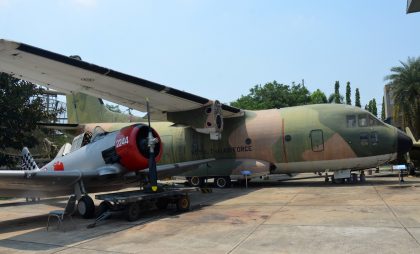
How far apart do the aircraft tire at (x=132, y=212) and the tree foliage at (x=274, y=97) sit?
141ft

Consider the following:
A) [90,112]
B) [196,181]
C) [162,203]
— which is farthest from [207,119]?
[90,112]

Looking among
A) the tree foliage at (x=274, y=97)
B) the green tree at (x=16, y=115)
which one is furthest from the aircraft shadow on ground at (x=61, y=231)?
the tree foliage at (x=274, y=97)

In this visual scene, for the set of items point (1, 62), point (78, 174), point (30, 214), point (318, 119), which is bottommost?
point (30, 214)

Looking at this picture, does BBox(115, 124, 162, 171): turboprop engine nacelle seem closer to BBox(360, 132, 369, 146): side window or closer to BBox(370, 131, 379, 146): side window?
BBox(360, 132, 369, 146): side window

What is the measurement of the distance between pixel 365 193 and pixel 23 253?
1050 centimetres

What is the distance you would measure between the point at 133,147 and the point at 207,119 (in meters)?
5.33

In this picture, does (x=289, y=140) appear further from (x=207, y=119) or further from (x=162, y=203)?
(x=162, y=203)

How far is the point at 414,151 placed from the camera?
21797mm

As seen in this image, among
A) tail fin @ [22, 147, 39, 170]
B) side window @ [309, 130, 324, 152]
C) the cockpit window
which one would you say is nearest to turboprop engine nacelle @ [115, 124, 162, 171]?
tail fin @ [22, 147, 39, 170]

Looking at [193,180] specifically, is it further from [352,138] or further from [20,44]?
[20,44]

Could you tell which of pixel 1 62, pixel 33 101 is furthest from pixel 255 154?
pixel 33 101

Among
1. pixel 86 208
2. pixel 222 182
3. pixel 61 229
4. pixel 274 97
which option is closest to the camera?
pixel 61 229

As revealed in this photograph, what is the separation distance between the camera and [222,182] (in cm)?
1870

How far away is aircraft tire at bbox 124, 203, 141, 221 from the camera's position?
10.2 metres
